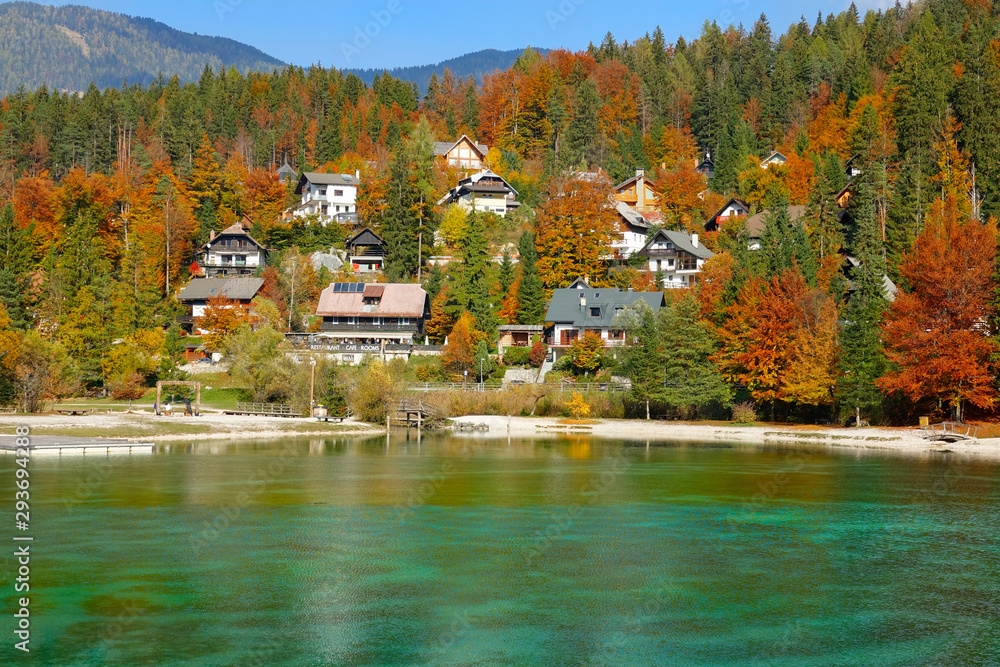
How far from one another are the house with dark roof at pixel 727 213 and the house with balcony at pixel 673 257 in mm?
8166

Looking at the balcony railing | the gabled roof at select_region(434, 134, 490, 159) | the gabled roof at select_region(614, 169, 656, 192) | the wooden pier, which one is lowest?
the wooden pier

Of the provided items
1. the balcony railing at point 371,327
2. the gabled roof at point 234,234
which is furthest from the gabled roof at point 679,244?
the gabled roof at point 234,234

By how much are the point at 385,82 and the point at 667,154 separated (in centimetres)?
5078

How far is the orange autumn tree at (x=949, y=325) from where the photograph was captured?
179 feet

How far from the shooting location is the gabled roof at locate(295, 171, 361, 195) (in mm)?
112250

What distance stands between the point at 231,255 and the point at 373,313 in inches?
936

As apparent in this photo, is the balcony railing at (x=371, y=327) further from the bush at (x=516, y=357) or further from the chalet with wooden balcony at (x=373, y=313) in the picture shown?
the bush at (x=516, y=357)

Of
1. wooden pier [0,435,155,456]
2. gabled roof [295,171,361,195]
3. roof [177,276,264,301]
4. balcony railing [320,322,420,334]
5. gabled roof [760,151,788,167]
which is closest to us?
wooden pier [0,435,155,456]

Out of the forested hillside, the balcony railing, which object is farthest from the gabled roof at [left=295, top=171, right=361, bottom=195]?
the balcony railing

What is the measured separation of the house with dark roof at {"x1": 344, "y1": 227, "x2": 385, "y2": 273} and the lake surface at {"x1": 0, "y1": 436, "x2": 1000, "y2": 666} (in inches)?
2269

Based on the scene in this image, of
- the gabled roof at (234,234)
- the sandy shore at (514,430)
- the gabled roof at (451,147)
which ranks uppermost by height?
the gabled roof at (451,147)

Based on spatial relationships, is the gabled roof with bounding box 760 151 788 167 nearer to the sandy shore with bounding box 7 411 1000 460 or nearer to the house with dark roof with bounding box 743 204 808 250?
the house with dark roof with bounding box 743 204 808 250

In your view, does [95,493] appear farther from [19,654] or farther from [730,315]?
[730,315]

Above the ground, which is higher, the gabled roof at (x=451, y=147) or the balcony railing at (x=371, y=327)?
the gabled roof at (x=451, y=147)
